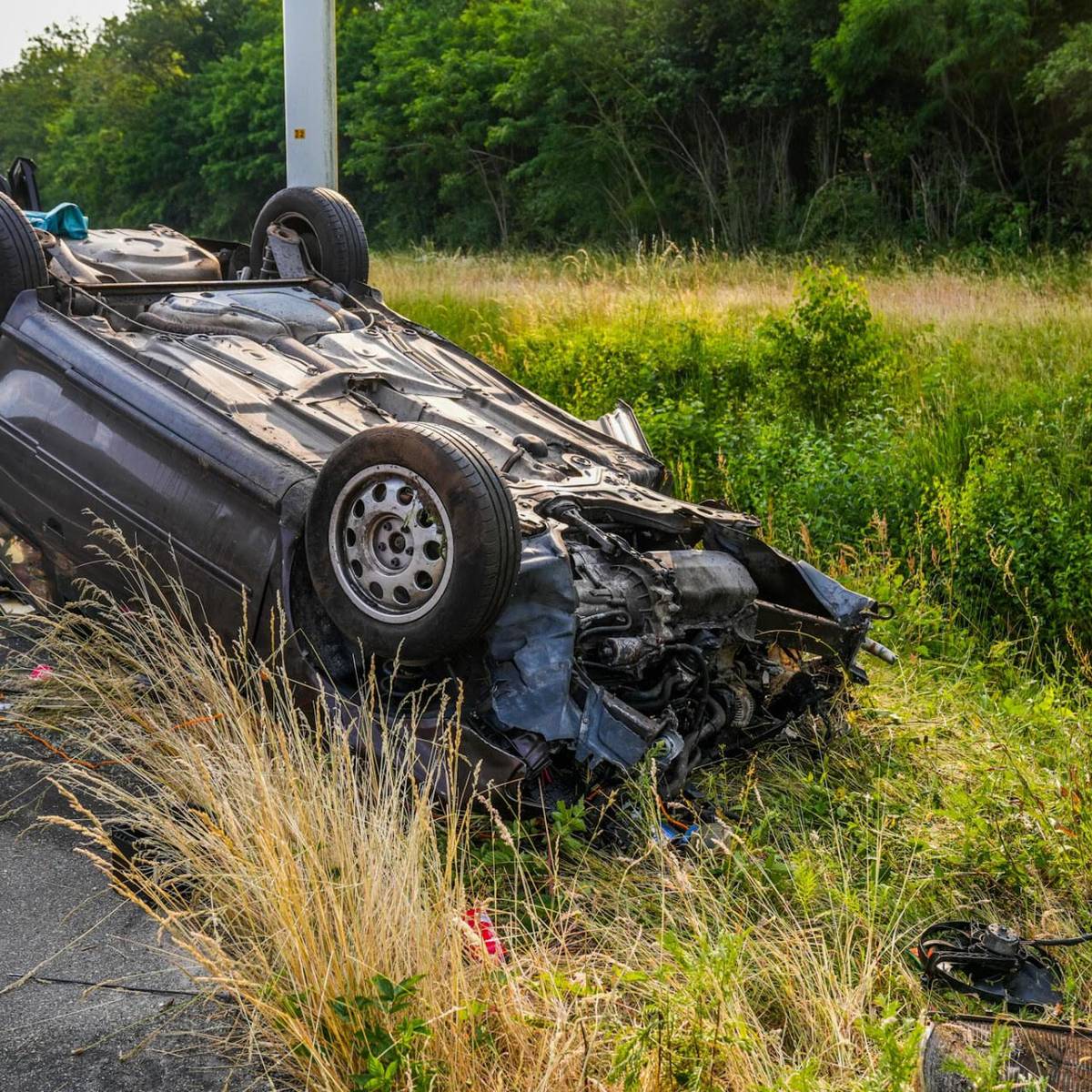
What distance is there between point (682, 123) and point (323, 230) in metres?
20.3

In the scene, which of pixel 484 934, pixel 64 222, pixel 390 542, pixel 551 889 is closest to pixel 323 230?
pixel 64 222

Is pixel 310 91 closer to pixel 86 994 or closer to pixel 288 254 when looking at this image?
pixel 288 254

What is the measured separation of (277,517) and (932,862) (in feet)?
8.35

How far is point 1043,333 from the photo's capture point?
9.65 metres

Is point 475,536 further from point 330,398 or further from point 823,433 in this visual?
point 823,433

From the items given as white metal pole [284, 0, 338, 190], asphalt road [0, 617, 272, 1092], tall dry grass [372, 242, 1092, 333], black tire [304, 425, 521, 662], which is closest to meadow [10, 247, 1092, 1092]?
asphalt road [0, 617, 272, 1092]

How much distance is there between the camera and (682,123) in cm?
2572

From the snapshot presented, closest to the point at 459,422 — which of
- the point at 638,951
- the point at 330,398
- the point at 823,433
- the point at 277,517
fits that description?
the point at 330,398

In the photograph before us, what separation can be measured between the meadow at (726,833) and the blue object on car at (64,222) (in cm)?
252

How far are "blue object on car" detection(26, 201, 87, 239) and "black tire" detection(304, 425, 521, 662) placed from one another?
3.43m

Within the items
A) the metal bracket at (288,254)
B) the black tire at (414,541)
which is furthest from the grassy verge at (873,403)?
the black tire at (414,541)

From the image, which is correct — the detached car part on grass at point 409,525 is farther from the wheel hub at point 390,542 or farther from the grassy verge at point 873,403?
the grassy verge at point 873,403

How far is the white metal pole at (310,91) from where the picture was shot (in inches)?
381

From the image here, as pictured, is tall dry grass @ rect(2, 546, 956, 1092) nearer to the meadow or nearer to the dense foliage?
the meadow
